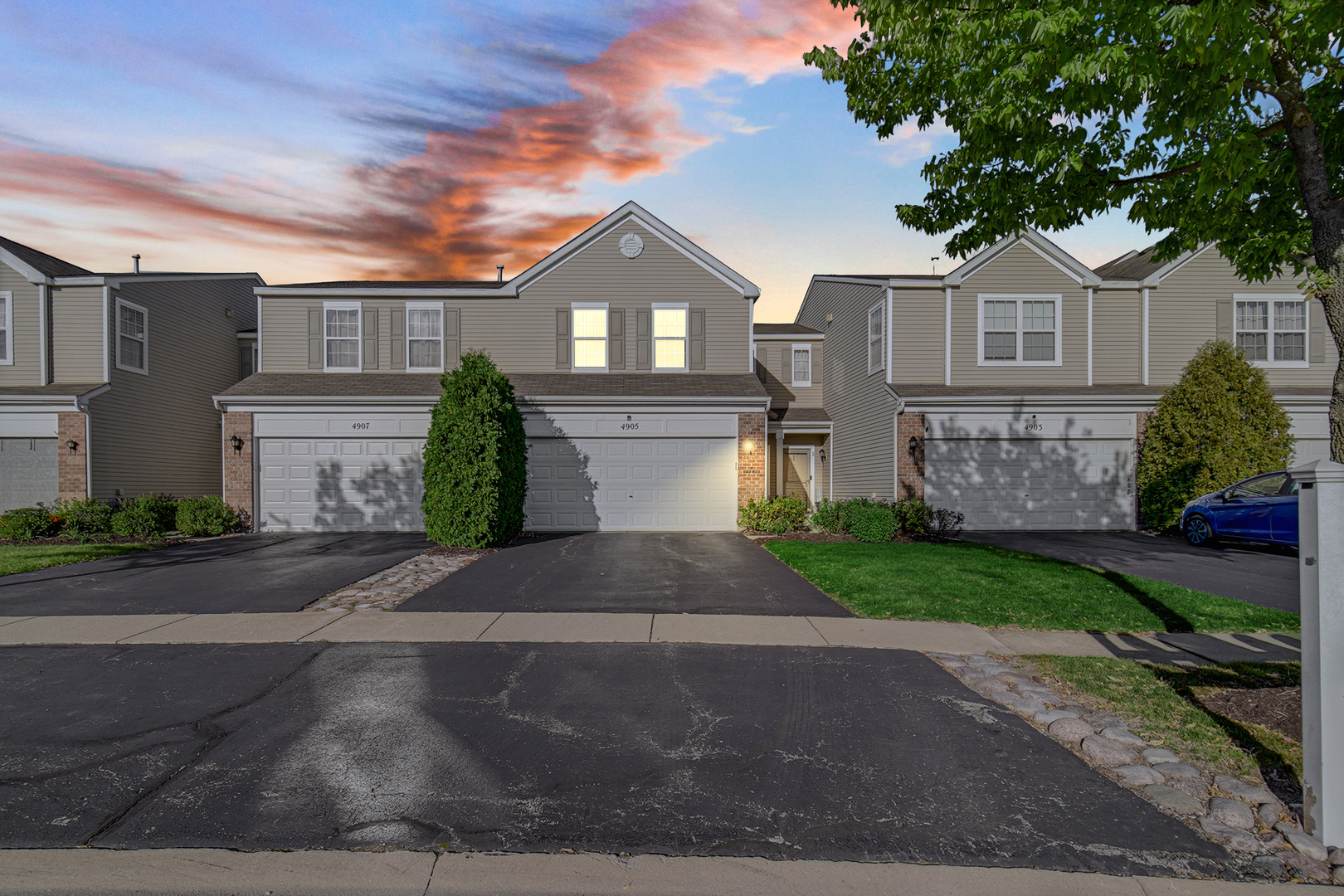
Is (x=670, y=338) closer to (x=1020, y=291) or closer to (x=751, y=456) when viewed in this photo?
(x=751, y=456)

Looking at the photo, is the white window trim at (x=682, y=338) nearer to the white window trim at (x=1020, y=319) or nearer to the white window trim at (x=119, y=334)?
the white window trim at (x=1020, y=319)

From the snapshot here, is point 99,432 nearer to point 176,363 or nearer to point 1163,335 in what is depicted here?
point 176,363

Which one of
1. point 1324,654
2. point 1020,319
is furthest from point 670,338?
point 1324,654

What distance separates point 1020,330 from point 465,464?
14.9 metres

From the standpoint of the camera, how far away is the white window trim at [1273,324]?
61.8 feet

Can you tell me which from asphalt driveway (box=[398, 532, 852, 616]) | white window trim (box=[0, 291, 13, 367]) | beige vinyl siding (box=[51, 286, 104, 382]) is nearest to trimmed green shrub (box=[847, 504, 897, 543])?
asphalt driveway (box=[398, 532, 852, 616])

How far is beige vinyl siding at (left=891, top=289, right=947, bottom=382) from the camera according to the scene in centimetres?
1884

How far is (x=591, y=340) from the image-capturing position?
19406 mm

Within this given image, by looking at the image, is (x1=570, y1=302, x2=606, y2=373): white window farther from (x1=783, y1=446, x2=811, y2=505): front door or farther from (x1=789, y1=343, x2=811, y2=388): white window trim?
(x1=783, y1=446, x2=811, y2=505): front door

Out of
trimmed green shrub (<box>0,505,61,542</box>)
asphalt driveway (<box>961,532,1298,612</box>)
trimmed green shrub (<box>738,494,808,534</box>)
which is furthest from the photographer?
trimmed green shrub (<box>738,494,808,534</box>)

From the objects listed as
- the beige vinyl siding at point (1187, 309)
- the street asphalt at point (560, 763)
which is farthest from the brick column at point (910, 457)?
the street asphalt at point (560, 763)

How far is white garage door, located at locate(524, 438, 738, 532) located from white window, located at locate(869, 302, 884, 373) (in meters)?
4.89

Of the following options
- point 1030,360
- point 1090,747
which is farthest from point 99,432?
point 1030,360

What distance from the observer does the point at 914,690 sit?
18.7 feet
